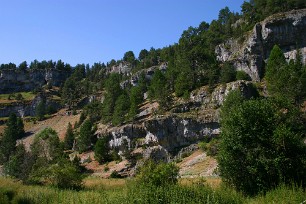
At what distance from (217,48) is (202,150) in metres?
57.5

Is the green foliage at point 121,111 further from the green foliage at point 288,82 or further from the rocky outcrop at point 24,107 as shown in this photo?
the rocky outcrop at point 24,107

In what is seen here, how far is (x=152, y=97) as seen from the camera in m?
96.8

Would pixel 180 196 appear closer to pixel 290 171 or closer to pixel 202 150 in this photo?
pixel 290 171

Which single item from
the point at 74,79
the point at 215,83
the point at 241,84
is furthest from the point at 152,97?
the point at 74,79

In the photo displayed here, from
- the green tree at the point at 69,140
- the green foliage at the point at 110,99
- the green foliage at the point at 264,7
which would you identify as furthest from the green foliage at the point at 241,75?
the green tree at the point at 69,140

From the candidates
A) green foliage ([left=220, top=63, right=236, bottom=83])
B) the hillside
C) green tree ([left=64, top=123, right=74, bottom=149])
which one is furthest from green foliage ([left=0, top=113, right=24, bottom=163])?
green foliage ([left=220, top=63, right=236, bottom=83])

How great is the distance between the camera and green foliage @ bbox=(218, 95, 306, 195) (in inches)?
999

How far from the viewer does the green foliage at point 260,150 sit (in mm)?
25375

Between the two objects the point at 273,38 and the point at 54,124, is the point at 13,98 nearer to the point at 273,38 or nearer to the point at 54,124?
the point at 54,124

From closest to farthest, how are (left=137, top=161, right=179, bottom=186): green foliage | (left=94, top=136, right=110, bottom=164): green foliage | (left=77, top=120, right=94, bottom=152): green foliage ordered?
(left=137, top=161, right=179, bottom=186): green foliage → (left=94, top=136, right=110, bottom=164): green foliage → (left=77, top=120, right=94, bottom=152): green foliage

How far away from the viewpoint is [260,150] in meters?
26.4

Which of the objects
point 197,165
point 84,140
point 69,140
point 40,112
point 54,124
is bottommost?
point 197,165

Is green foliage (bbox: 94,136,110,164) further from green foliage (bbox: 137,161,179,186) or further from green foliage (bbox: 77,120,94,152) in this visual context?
green foliage (bbox: 137,161,179,186)

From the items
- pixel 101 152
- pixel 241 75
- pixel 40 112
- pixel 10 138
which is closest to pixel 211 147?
pixel 101 152
